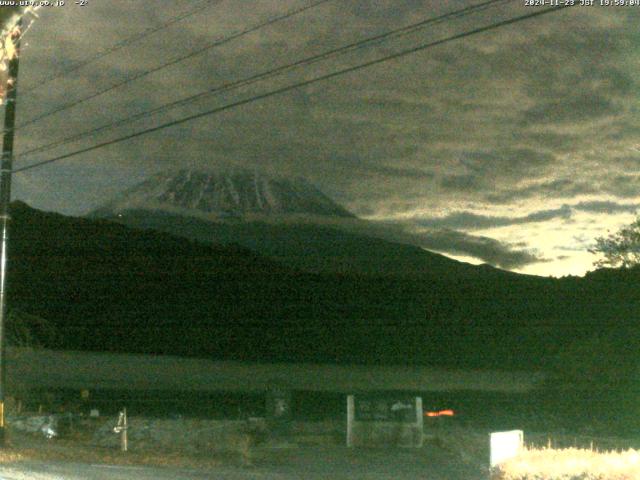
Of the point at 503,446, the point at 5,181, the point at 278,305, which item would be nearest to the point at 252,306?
the point at 278,305

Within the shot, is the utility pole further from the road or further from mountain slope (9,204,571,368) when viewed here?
mountain slope (9,204,571,368)

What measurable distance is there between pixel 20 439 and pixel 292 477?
11869 millimetres

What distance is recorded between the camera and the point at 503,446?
11.4 m

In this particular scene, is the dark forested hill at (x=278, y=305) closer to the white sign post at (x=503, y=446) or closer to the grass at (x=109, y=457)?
the grass at (x=109, y=457)

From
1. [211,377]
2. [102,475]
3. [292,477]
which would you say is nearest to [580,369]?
[292,477]

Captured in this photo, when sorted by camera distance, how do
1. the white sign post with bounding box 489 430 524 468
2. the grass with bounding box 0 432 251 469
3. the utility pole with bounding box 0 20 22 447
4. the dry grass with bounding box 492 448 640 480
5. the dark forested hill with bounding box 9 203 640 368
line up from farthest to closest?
1. the dark forested hill with bounding box 9 203 640 368
2. the utility pole with bounding box 0 20 22 447
3. the grass with bounding box 0 432 251 469
4. the white sign post with bounding box 489 430 524 468
5. the dry grass with bounding box 492 448 640 480

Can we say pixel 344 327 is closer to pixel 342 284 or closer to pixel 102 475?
pixel 342 284

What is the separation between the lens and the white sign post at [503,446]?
11.2 meters

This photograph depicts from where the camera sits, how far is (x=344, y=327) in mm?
64812

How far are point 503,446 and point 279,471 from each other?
20.3 ft

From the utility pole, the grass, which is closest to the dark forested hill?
the grass

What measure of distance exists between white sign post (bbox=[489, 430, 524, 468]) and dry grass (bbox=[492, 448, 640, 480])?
192mm

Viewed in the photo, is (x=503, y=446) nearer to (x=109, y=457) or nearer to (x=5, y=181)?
(x=109, y=457)

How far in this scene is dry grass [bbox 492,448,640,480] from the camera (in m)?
9.35
